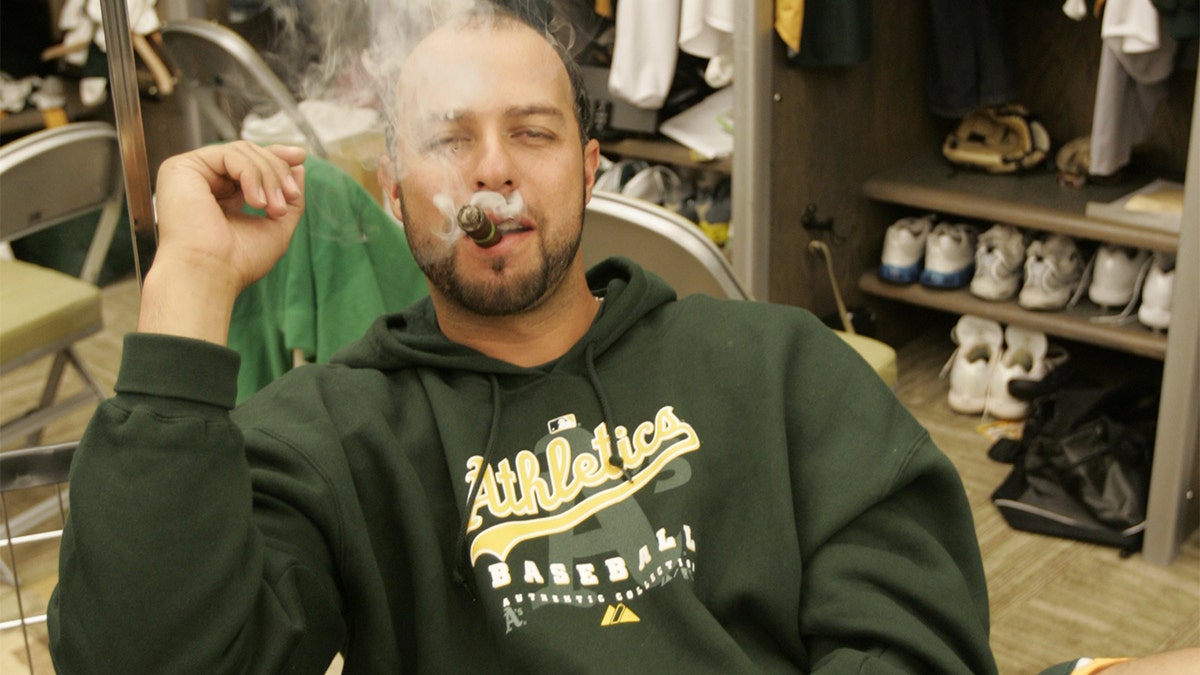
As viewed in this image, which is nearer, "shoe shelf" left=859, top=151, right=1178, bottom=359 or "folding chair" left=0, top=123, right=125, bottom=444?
"folding chair" left=0, top=123, right=125, bottom=444

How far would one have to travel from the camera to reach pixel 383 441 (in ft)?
3.90

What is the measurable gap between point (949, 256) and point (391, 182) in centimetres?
211

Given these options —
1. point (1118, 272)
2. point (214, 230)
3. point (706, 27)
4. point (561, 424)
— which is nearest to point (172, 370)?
point (214, 230)

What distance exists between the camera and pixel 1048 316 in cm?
292

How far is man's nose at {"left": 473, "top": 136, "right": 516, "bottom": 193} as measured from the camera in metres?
1.22

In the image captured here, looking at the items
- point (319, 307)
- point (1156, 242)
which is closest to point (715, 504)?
point (319, 307)

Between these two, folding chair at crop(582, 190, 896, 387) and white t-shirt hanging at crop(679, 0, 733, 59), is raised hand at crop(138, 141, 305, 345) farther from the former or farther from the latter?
white t-shirt hanging at crop(679, 0, 733, 59)

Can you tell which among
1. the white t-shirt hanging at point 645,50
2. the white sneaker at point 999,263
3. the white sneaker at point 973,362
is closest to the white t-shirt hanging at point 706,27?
the white t-shirt hanging at point 645,50

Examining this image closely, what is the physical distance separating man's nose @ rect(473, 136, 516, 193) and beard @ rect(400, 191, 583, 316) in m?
0.04

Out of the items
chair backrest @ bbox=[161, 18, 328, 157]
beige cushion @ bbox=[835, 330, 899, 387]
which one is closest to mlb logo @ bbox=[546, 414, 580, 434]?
chair backrest @ bbox=[161, 18, 328, 157]

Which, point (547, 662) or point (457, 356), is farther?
point (457, 356)

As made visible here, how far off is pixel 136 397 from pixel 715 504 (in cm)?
58

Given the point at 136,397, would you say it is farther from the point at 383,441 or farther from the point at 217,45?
the point at 217,45

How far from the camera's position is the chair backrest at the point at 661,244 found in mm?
2068
